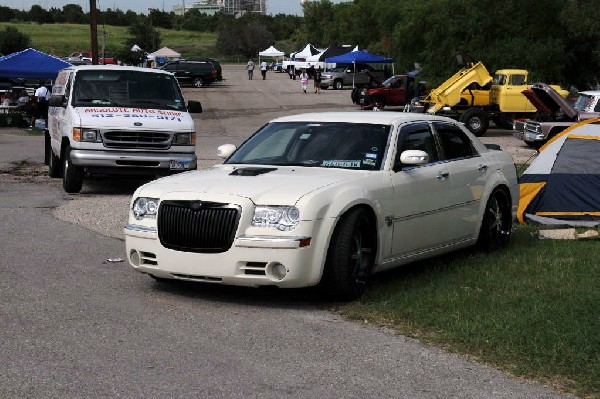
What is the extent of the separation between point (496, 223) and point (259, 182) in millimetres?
3283

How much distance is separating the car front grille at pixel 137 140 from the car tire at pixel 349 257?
7810 millimetres

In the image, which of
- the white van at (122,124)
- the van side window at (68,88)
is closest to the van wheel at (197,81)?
the white van at (122,124)

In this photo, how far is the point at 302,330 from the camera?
714 centimetres

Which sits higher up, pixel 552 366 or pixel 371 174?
pixel 371 174

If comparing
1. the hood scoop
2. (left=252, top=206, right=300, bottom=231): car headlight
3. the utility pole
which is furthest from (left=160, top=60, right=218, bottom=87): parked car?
(left=252, top=206, right=300, bottom=231): car headlight

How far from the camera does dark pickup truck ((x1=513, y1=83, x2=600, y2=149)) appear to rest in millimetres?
23672

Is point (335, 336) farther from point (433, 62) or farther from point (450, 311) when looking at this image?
point (433, 62)

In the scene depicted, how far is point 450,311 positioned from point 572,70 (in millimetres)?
39427

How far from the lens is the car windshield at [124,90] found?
52.6ft

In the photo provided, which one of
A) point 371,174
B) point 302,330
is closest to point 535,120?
point 371,174

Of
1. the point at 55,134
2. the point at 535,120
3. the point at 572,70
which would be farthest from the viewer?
the point at 572,70

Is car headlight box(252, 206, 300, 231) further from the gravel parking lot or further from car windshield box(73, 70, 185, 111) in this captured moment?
car windshield box(73, 70, 185, 111)

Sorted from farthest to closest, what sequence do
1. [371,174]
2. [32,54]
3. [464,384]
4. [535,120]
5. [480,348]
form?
[32,54]
[535,120]
[371,174]
[480,348]
[464,384]

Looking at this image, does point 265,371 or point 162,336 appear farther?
point 162,336
